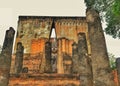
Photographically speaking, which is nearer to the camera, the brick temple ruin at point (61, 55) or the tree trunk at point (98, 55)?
the tree trunk at point (98, 55)

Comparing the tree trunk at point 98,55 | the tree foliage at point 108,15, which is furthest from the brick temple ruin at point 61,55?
the tree foliage at point 108,15

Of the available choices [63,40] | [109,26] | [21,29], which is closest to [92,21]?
[109,26]

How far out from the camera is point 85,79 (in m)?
9.50

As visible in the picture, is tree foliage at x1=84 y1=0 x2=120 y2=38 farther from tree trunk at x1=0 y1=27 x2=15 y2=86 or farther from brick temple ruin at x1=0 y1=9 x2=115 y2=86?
tree trunk at x1=0 y1=27 x2=15 y2=86

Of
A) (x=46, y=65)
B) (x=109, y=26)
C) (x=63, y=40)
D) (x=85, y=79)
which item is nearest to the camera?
(x=85, y=79)

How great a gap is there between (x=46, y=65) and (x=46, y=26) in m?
5.97

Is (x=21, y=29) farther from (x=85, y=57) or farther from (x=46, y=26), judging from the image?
(x=85, y=57)

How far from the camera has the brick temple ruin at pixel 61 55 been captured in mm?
7139

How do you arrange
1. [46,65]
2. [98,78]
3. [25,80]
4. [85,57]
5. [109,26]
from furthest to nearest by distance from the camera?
[109,26], [46,65], [25,80], [85,57], [98,78]

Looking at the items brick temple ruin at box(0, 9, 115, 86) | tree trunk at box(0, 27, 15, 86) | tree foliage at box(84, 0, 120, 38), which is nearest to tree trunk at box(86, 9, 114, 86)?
brick temple ruin at box(0, 9, 115, 86)

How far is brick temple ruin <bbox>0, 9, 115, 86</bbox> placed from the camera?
714 centimetres

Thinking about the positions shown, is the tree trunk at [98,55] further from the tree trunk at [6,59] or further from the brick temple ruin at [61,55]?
the tree trunk at [6,59]

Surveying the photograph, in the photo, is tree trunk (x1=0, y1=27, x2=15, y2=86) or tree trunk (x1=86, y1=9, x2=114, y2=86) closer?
tree trunk (x1=86, y1=9, x2=114, y2=86)

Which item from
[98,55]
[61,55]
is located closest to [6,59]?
[98,55]
